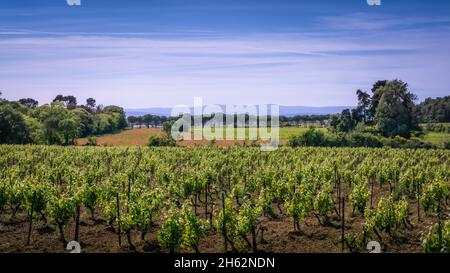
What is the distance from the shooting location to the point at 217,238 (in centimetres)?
1557

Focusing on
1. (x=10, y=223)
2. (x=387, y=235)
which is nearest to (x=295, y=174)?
(x=387, y=235)

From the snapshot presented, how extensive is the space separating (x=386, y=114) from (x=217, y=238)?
56375 mm

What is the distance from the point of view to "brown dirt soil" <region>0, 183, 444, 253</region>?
48.0 feet

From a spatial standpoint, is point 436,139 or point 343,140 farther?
point 436,139

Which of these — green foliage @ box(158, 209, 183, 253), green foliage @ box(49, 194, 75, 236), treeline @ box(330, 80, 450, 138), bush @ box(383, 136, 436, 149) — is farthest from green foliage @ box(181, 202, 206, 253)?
treeline @ box(330, 80, 450, 138)

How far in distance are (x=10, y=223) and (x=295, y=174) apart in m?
13.3

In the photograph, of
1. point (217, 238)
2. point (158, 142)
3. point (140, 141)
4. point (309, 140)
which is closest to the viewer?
point (217, 238)

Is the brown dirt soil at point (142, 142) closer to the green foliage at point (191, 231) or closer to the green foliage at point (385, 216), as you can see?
the green foliage at point (385, 216)

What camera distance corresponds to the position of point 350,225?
17.3 meters

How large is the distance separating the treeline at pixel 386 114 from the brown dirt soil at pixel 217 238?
46.0m

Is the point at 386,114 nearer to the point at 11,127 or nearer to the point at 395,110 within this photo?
the point at 395,110

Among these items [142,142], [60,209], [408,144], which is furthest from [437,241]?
[142,142]

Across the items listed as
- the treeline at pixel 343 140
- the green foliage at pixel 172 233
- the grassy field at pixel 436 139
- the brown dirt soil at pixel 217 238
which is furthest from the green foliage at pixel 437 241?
the grassy field at pixel 436 139
